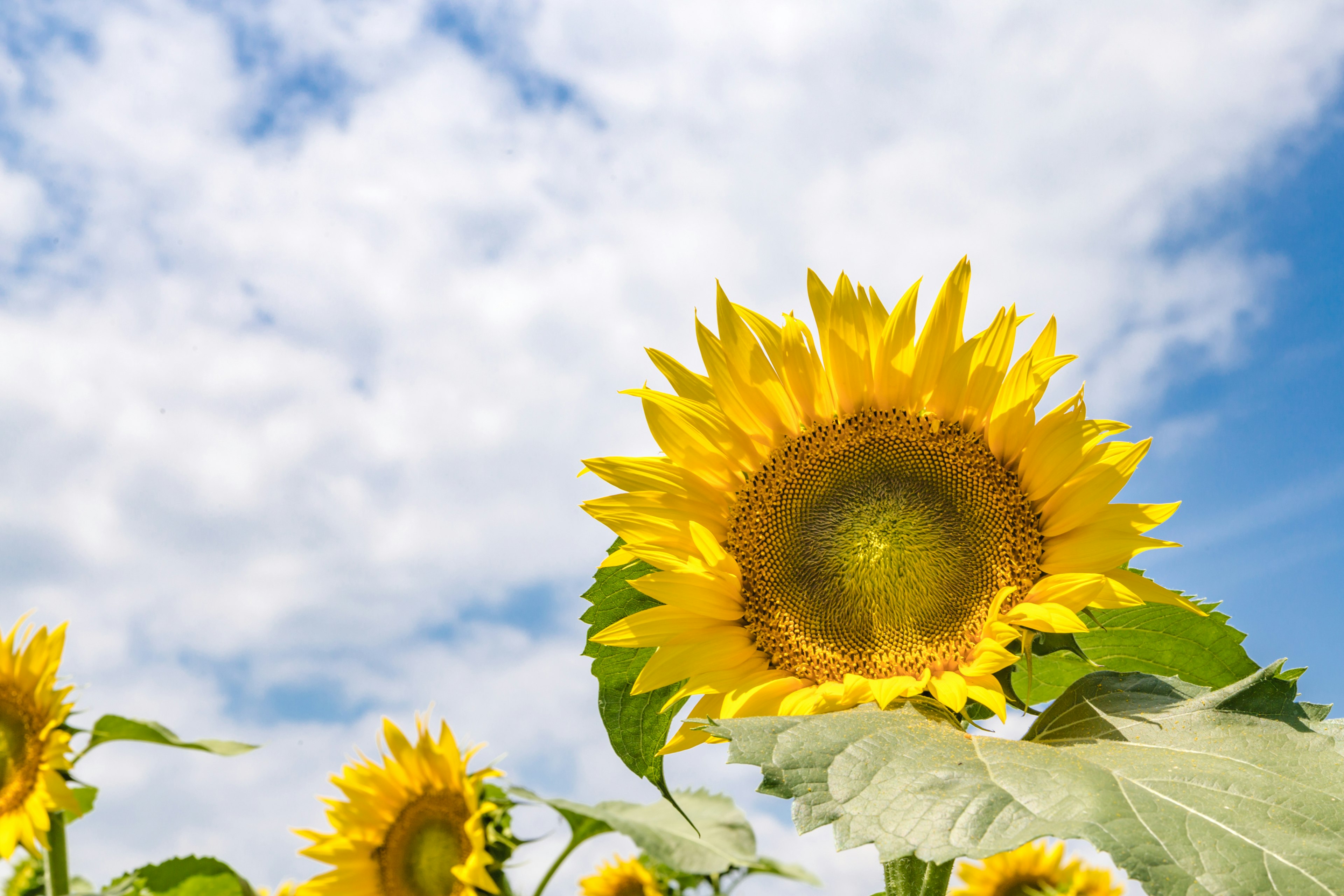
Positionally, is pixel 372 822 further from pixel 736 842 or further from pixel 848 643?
pixel 848 643

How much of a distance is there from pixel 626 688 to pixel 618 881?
4.02 meters

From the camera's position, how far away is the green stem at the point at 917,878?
174 centimetres

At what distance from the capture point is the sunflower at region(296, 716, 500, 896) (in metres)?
4.30

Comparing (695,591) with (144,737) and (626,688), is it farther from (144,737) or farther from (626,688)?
(144,737)

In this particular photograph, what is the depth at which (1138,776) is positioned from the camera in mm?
1408

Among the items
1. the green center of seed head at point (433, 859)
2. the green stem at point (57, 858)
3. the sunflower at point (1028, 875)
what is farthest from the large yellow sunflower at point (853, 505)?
the sunflower at point (1028, 875)

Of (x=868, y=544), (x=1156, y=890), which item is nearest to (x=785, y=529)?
(x=868, y=544)

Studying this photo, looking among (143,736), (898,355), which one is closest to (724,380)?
(898,355)

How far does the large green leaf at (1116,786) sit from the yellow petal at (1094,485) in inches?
16.1

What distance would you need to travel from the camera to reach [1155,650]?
81.4 inches

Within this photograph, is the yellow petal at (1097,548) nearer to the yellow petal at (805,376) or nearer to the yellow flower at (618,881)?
the yellow petal at (805,376)

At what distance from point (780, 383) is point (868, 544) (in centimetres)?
42

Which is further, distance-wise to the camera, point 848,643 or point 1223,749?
point 848,643

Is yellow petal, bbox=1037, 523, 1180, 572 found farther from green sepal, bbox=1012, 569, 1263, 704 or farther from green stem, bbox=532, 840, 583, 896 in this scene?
green stem, bbox=532, 840, 583, 896
